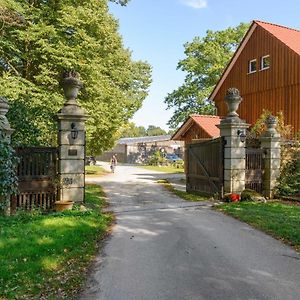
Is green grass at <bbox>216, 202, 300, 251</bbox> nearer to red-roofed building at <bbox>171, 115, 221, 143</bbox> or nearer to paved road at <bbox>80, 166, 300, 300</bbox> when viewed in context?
paved road at <bbox>80, 166, 300, 300</bbox>

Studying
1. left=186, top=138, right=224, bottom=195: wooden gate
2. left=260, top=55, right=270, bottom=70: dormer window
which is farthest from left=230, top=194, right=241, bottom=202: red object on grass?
left=260, top=55, right=270, bottom=70: dormer window

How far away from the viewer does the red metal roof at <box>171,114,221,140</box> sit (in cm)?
2223

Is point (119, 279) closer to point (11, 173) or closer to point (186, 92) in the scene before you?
point (11, 173)

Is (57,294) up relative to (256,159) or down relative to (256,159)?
down

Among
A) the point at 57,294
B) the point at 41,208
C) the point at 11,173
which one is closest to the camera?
the point at 57,294

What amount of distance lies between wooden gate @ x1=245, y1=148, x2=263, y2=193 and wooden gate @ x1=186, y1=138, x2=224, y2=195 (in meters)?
1.26

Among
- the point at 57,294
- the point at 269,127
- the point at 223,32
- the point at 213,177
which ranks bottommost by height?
the point at 57,294

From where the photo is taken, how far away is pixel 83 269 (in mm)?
5785

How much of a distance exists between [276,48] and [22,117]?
52.3ft

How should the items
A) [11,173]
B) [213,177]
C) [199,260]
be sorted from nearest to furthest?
[199,260] < [11,173] < [213,177]

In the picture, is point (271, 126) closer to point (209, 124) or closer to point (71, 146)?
point (71, 146)

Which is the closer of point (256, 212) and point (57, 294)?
point (57, 294)

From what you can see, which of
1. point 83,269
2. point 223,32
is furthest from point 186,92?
point 83,269

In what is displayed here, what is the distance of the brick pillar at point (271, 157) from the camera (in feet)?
46.9
